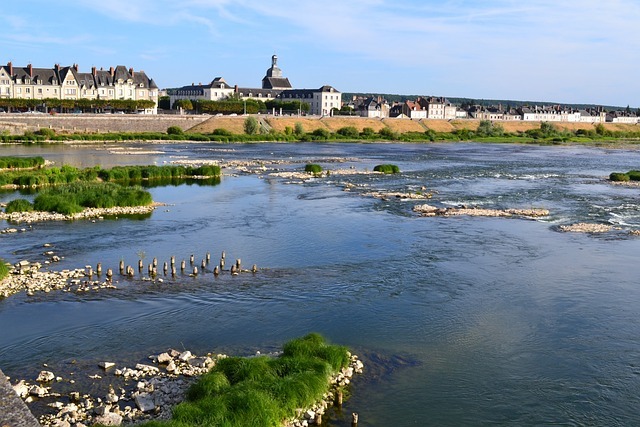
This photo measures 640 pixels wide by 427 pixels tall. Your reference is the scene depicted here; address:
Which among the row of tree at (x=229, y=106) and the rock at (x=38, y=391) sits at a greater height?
the row of tree at (x=229, y=106)

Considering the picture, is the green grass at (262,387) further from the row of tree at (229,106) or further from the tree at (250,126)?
the row of tree at (229,106)

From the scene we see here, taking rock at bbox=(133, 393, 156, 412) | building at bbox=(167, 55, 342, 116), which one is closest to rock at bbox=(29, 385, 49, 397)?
rock at bbox=(133, 393, 156, 412)

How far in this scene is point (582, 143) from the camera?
11750cm

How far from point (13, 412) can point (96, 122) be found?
88.8 meters

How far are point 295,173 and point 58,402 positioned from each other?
4187 cm

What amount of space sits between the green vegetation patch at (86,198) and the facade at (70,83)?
74182 mm

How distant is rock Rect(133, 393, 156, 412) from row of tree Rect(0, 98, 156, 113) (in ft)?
316

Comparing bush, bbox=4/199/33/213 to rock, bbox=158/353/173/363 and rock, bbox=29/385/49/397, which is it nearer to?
rock, bbox=158/353/173/363

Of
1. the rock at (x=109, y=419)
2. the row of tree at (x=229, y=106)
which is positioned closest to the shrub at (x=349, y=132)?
the row of tree at (x=229, y=106)

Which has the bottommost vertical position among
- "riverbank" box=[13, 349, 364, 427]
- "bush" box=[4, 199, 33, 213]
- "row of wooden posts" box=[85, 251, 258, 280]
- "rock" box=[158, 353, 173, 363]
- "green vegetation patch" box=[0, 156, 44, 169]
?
"riverbank" box=[13, 349, 364, 427]

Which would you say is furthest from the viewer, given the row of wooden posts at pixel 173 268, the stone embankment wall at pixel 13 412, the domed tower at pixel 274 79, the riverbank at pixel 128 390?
the domed tower at pixel 274 79

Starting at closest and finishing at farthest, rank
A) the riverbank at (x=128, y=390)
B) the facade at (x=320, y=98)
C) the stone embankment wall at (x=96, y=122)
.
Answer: the riverbank at (x=128, y=390), the stone embankment wall at (x=96, y=122), the facade at (x=320, y=98)

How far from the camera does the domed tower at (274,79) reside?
16800cm

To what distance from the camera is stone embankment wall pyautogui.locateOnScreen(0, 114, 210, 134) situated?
8550 cm
